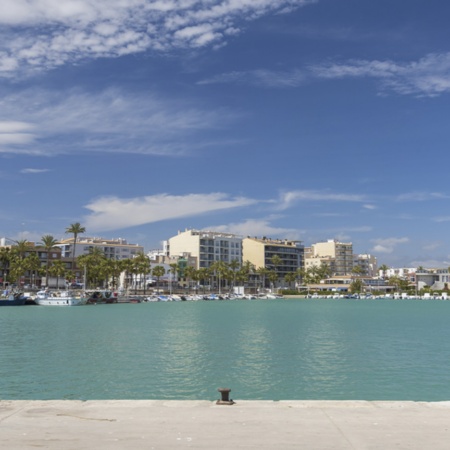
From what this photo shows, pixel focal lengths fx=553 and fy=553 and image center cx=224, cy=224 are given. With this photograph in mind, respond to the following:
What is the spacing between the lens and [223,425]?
39.9ft

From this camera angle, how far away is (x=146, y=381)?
29.4m

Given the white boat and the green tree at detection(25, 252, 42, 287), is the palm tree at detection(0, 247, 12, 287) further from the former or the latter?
the white boat

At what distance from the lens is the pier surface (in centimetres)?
1080

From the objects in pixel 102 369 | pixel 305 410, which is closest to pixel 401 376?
pixel 102 369

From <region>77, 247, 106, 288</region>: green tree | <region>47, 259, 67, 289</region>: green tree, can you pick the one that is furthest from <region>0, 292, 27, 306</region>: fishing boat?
<region>47, 259, 67, 289</region>: green tree

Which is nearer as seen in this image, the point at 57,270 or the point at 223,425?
the point at 223,425

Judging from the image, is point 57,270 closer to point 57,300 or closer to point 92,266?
point 92,266

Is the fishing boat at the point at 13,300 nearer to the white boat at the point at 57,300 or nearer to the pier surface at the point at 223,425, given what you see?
the white boat at the point at 57,300

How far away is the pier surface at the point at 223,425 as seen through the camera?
35.4 feet

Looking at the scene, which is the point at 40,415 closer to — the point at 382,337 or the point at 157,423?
the point at 157,423

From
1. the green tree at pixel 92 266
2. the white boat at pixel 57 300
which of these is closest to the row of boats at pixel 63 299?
the white boat at pixel 57 300

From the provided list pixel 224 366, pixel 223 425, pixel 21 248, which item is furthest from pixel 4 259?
pixel 223 425

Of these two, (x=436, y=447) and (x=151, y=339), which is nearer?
(x=436, y=447)

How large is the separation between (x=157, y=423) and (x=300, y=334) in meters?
50.4
